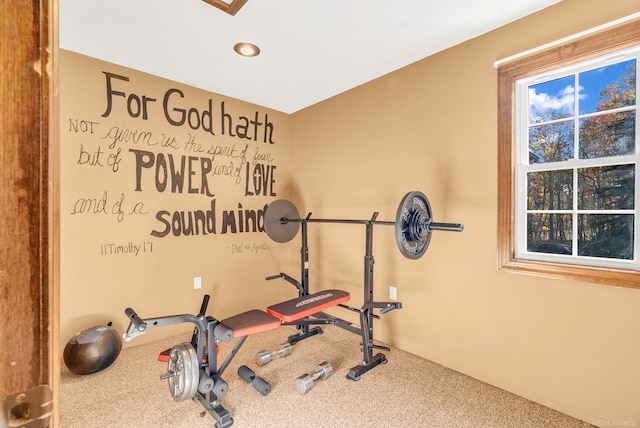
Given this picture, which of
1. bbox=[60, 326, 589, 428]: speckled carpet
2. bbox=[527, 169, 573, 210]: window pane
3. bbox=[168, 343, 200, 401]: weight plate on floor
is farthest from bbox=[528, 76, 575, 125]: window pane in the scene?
bbox=[168, 343, 200, 401]: weight plate on floor

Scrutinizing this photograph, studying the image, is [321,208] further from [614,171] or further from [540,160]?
[614,171]

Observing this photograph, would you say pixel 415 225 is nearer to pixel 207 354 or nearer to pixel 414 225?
pixel 414 225

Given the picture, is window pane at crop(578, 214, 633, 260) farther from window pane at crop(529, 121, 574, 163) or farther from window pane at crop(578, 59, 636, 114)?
window pane at crop(578, 59, 636, 114)

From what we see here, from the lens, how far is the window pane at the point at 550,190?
190cm

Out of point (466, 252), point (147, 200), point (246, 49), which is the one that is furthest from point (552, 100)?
point (147, 200)

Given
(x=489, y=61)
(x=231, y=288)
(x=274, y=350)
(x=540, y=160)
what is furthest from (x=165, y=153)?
(x=540, y=160)

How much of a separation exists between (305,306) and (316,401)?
62cm

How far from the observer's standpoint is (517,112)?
202cm

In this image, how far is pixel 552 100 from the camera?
196 centimetres

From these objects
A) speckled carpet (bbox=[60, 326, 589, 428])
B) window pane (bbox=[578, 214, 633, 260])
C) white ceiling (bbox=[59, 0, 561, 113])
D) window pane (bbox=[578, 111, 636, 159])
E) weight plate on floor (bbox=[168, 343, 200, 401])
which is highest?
white ceiling (bbox=[59, 0, 561, 113])

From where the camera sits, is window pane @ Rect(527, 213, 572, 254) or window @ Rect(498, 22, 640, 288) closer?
window @ Rect(498, 22, 640, 288)

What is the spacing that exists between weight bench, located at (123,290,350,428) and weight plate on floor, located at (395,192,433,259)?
88cm

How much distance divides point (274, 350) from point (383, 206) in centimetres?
155

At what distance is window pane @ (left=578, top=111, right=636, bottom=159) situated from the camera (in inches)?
66.6
